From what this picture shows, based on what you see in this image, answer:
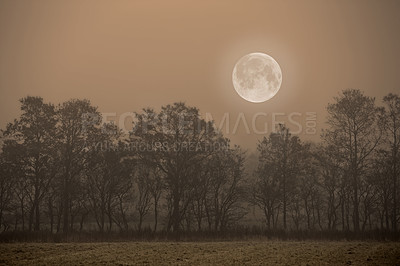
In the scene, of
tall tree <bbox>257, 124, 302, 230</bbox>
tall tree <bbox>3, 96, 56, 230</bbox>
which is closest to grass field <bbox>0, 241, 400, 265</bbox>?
tall tree <bbox>3, 96, 56, 230</bbox>

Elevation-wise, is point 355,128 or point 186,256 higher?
point 355,128

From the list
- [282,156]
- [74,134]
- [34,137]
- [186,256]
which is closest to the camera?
[186,256]

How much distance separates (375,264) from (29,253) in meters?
20.3

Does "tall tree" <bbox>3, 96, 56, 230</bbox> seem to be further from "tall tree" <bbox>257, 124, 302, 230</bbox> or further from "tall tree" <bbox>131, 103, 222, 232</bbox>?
"tall tree" <bbox>257, 124, 302, 230</bbox>

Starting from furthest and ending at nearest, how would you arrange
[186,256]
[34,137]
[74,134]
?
[74,134] → [34,137] → [186,256]

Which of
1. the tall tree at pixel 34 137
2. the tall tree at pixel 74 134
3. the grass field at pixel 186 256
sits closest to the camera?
the grass field at pixel 186 256

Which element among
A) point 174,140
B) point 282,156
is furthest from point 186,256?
point 282,156

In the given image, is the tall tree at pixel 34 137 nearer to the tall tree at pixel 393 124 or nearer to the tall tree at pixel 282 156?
the tall tree at pixel 282 156

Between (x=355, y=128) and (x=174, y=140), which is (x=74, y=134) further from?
(x=355, y=128)

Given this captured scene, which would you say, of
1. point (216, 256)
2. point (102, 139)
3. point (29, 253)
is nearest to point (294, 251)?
point (216, 256)

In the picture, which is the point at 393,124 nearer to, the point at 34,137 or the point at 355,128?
the point at 355,128

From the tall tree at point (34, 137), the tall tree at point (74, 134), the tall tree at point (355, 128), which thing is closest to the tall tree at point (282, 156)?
the tall tree at point (355, 128)

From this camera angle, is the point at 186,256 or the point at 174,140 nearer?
the point at 186,256

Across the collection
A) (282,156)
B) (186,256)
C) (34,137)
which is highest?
(34,137)
